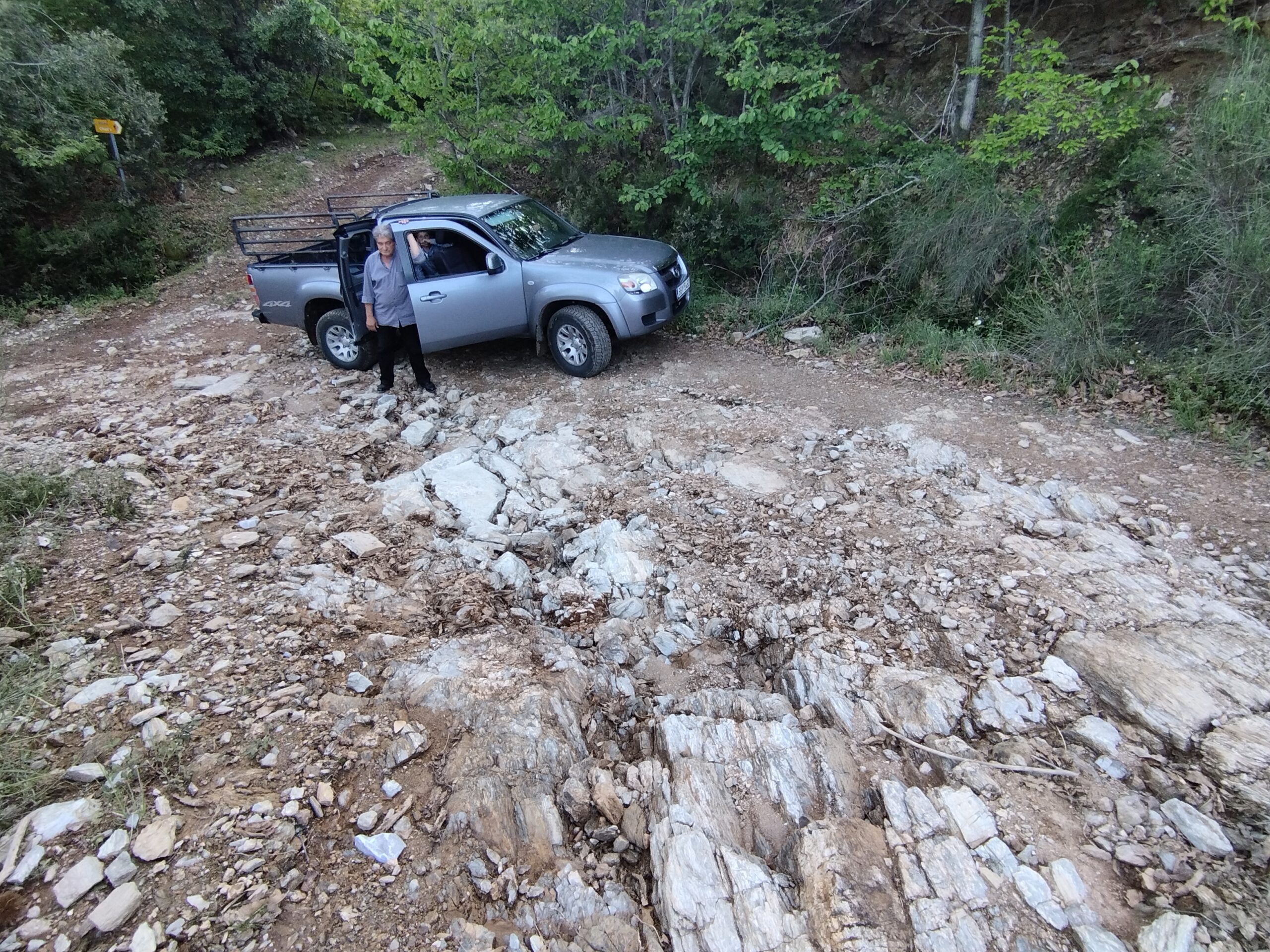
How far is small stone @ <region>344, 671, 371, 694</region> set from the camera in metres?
3.36

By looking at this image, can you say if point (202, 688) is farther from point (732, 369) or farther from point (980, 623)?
point (732, 369)

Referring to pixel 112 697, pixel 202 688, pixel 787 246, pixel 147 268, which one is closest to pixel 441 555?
pixel 202 688

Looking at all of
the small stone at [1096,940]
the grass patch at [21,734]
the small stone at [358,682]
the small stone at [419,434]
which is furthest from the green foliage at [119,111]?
the small stone at [1096,940]

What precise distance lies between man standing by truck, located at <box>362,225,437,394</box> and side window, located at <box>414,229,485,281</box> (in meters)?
0.29

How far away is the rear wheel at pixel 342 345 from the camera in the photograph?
7.25 meters

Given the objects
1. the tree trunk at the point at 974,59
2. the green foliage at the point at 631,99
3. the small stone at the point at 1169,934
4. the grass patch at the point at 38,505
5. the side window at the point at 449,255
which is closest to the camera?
the small stone at the point at 1169,934

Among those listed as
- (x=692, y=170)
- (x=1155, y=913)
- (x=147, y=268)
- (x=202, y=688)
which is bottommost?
(x=1155, y=913)

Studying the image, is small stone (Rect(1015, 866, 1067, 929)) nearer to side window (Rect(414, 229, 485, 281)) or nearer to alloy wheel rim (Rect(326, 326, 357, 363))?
side window (Rect(414, 229, 485, 281))

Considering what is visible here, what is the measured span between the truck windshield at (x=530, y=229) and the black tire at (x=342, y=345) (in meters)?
1.84

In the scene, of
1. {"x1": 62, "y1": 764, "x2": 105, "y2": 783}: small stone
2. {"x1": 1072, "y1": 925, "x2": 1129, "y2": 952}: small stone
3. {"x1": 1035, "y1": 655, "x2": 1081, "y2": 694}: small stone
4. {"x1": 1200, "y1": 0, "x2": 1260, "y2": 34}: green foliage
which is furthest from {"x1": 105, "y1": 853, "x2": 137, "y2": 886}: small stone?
{"x1": 1200, "y1": 0, "x2": 1260, "y2": 34}: green foliage

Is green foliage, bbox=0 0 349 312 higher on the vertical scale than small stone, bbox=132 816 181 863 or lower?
higher

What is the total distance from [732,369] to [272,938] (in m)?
5.91

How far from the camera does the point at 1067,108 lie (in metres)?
6.43

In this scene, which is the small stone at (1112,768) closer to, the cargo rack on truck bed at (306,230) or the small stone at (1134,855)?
the small stone at (1134,855)
